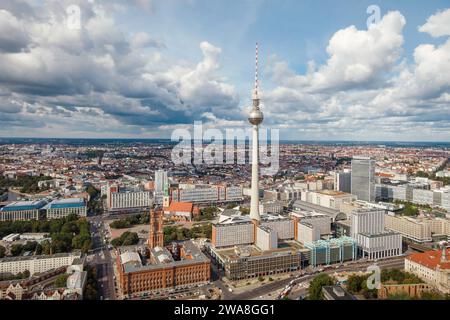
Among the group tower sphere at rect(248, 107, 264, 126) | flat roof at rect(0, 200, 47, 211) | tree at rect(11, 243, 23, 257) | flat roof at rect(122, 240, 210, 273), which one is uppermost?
tower sphere at rect(248, 107, 264, 126)

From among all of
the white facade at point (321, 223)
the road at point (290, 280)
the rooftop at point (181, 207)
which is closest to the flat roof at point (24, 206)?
the rooftop at point (181, 207)

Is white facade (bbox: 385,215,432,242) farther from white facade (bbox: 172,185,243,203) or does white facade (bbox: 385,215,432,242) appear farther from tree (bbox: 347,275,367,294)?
white facade (bbox: 172,185,243,203)

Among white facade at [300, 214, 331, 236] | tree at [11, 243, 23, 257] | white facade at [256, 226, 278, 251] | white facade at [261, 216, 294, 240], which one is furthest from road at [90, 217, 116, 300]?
white facade at [300, 214, 331, 236]

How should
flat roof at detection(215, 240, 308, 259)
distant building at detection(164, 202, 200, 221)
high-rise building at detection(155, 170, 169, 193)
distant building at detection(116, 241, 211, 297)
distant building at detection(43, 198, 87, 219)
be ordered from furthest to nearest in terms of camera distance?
high-rise building at detection(155, 170, 169, 193) < distant building at detection(164, 202, 200, 221) < distant building at detection(43, 198, 87, 219) < flat roof at detection(215, 240, 308, 259) < distant building at detection(116, 241, 211, 297)
